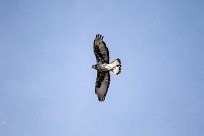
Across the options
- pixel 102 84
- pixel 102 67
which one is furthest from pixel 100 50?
pixel 102 84

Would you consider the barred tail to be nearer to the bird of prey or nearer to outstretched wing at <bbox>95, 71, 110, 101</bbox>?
the bird of prey

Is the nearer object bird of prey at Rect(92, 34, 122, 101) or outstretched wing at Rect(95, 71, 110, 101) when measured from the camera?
bird of prey at Rect(92, 34, 122, 101)

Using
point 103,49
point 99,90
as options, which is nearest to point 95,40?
point 103,49

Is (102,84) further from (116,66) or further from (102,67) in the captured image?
(116,66)

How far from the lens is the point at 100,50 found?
2536cm

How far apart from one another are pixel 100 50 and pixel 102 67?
96cm

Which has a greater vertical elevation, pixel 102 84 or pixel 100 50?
pixel 100 50

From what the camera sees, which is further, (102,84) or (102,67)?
(102,84)

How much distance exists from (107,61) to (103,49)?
72 cm

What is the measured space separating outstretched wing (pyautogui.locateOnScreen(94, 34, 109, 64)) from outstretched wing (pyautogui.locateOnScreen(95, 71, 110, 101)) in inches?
32.9

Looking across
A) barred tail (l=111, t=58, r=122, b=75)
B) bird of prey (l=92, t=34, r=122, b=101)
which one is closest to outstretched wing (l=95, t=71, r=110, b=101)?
bird of prey (l=92, t=34, r=122, b=101)

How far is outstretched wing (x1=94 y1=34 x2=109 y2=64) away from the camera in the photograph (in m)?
25.2

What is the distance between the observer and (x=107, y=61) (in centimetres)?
2541

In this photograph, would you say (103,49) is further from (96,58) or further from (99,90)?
(99,90)
